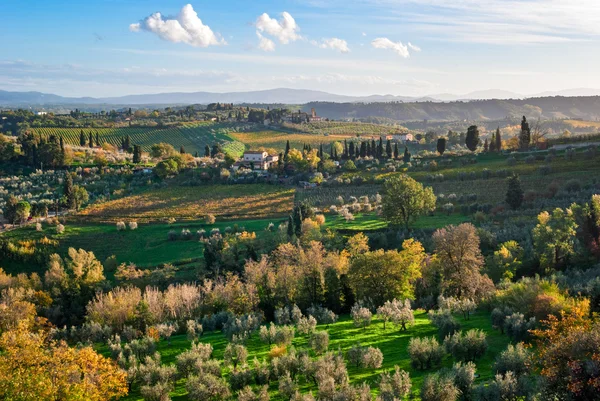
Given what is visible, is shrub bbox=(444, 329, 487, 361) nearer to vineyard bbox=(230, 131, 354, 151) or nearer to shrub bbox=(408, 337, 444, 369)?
shrub bbox=(408, 337, 444, 369)

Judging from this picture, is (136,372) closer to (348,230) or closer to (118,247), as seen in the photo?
(348,230)

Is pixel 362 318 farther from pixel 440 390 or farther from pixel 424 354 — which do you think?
pixel 440 390

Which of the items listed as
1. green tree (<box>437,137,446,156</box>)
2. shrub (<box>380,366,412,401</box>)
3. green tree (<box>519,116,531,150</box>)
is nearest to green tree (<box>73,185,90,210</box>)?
green tree (<box>437,137,446,156</box>)

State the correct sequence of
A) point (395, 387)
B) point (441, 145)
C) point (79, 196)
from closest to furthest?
point (395, 387), point (79, 196), point (441, 145)

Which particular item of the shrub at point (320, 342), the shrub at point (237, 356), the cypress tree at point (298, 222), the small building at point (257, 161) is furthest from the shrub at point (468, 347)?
the small building at point (257, 161)

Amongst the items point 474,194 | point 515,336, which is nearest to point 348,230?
point 474,194

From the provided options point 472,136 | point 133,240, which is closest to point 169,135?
point 133,240
